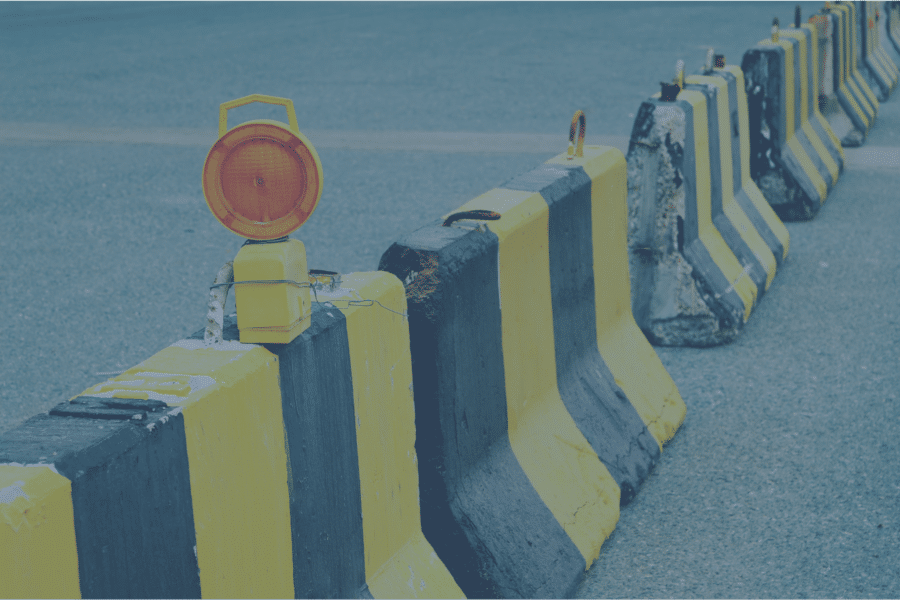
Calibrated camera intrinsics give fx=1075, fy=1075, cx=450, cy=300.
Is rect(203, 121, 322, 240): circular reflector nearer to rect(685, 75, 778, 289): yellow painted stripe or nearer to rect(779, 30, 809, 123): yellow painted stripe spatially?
rect(685, 75, 778, 289): yellow painted stripe

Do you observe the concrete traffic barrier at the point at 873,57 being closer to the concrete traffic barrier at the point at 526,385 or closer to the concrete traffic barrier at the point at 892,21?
the concrete traffic barrier at the point at 892,21

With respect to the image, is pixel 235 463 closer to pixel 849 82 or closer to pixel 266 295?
pixel 266 295

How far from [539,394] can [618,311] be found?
0.75m

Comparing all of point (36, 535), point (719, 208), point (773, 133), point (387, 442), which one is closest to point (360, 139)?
point (773, 133)

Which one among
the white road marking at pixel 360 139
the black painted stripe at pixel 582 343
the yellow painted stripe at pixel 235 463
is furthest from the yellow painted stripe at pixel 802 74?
the yellow painted stripe at pixel 235 463

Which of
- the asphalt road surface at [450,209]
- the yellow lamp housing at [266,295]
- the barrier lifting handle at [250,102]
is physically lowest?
the asphalt road surface at [450,209]

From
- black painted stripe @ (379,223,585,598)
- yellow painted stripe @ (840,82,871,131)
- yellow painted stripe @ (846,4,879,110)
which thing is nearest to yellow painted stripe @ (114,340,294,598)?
black painted stripe @ (379,223,585,598)

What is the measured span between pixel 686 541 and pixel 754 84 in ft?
11.9

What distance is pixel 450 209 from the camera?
252 inches

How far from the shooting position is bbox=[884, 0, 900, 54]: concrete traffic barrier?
14.2 meters

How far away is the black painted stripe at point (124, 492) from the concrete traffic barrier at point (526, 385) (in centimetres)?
85

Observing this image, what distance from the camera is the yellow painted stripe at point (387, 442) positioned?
196cm

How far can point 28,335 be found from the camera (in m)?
4.41

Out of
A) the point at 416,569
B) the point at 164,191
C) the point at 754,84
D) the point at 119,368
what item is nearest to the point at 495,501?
the point at 416,569
